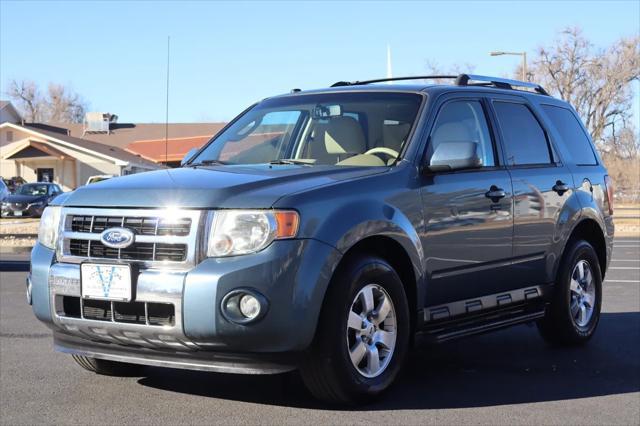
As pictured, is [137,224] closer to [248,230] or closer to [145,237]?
[145,237]

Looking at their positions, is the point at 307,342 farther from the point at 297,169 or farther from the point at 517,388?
the point at 517,388

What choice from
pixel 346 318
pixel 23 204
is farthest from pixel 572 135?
pixel 23 204

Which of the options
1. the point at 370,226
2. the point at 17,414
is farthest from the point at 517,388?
the point at 17,414

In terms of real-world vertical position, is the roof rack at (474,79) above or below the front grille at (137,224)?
above

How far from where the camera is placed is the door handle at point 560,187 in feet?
22.1

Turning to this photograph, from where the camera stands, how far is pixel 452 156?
562 cm

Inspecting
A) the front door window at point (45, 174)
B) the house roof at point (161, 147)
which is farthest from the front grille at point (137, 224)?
the front door window at point (45, 174)

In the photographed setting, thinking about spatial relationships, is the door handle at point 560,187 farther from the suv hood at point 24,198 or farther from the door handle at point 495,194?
the suv hood at point 24,198

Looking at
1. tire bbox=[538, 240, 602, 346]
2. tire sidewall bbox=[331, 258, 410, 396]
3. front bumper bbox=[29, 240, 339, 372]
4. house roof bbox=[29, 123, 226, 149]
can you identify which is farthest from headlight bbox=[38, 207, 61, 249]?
house roof bbox=[29, 123, 226, 149]

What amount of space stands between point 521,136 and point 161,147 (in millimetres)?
48262

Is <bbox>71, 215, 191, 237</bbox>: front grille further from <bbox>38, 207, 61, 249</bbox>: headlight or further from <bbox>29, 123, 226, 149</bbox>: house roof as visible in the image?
<bbox>29, 123, 226, 149</bbox>: house roof

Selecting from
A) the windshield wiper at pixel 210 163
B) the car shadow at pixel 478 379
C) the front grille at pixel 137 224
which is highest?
the windshield wiper at pixel 210 163

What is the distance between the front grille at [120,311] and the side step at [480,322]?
167 cm

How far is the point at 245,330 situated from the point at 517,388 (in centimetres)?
196
